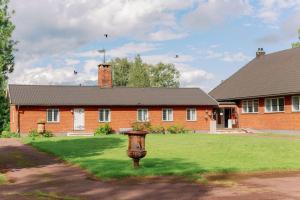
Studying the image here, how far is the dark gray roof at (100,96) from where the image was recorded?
39.7 meters

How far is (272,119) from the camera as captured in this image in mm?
39375

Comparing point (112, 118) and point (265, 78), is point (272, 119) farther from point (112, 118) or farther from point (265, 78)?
point (112, 118)

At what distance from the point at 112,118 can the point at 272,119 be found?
46.4 feet

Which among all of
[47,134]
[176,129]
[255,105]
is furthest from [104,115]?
[255,105]

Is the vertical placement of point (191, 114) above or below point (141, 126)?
above

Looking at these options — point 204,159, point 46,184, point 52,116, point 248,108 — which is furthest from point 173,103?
point 46,184

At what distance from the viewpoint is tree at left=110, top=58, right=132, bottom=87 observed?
89625 millimetres

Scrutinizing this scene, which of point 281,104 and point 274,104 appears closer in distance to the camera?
point 281,104

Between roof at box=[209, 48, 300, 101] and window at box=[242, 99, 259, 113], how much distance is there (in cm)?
93

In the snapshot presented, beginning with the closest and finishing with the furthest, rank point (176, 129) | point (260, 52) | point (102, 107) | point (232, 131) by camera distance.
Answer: point (102, 107) < point (176, 129) < point (232, 131) < point (260, 52)

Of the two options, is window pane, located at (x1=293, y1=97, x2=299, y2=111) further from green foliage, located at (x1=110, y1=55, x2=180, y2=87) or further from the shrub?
green foliage, located at (x1=110, y1=55, x2=180, y2=87)

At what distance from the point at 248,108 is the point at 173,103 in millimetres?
7164

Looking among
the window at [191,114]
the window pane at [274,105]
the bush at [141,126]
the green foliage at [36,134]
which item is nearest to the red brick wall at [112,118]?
the window at [191,114]

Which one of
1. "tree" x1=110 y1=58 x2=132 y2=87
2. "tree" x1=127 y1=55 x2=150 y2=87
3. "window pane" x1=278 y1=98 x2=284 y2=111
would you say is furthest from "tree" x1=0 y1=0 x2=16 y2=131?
"tree" x1=110 y1=58 x2=132 y2=87
